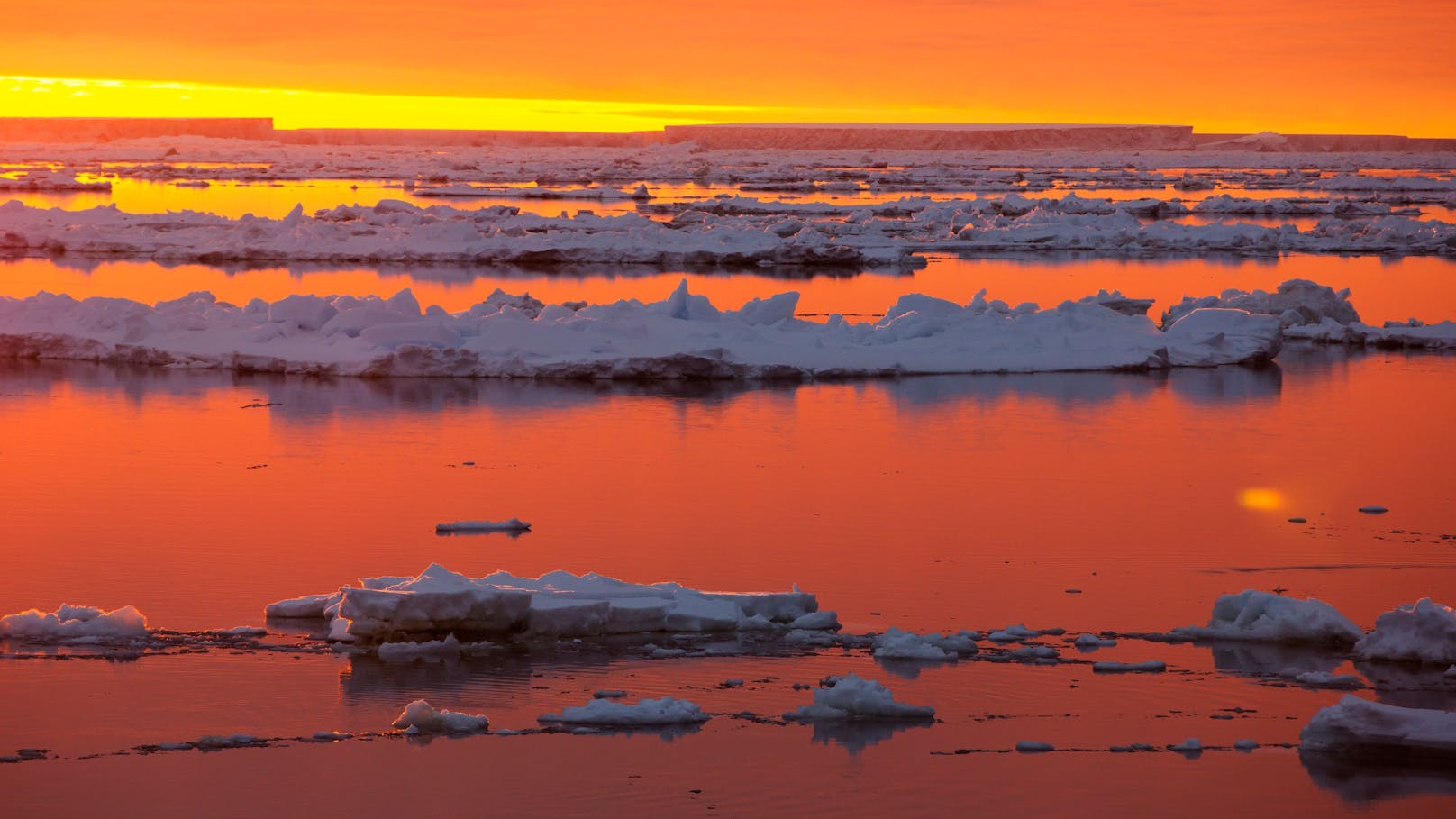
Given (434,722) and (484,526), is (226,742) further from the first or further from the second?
(484,526)

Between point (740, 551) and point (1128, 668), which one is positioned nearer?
point (1128, 668)

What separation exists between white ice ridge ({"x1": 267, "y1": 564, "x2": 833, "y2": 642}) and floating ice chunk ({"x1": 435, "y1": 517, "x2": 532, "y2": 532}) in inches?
49.1

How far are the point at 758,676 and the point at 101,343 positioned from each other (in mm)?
8756

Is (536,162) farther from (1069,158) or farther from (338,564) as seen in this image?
(338,564)

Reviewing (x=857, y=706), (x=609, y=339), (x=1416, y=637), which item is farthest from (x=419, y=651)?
(x=609, y=339)

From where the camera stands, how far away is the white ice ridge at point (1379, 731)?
5.04m

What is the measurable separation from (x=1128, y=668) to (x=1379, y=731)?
2.88 feet

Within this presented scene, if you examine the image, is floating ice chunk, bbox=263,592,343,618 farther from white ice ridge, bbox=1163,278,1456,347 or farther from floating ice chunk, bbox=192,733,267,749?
white ice ridge, bbox=1163,278,1456,347

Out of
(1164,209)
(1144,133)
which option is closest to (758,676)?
(1164,209)

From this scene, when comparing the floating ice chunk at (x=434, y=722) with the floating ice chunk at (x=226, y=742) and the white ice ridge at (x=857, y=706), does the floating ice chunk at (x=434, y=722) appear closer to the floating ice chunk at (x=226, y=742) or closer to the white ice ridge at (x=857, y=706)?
the floating ice chunk at (x=226, y=742)

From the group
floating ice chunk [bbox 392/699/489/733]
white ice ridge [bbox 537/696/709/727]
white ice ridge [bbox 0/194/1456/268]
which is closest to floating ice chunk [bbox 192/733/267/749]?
floating ice chunk [bbox 392/699/489/733]

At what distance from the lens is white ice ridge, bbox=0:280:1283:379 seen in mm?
12383

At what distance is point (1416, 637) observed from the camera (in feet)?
19.3

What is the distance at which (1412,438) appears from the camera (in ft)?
34.6
